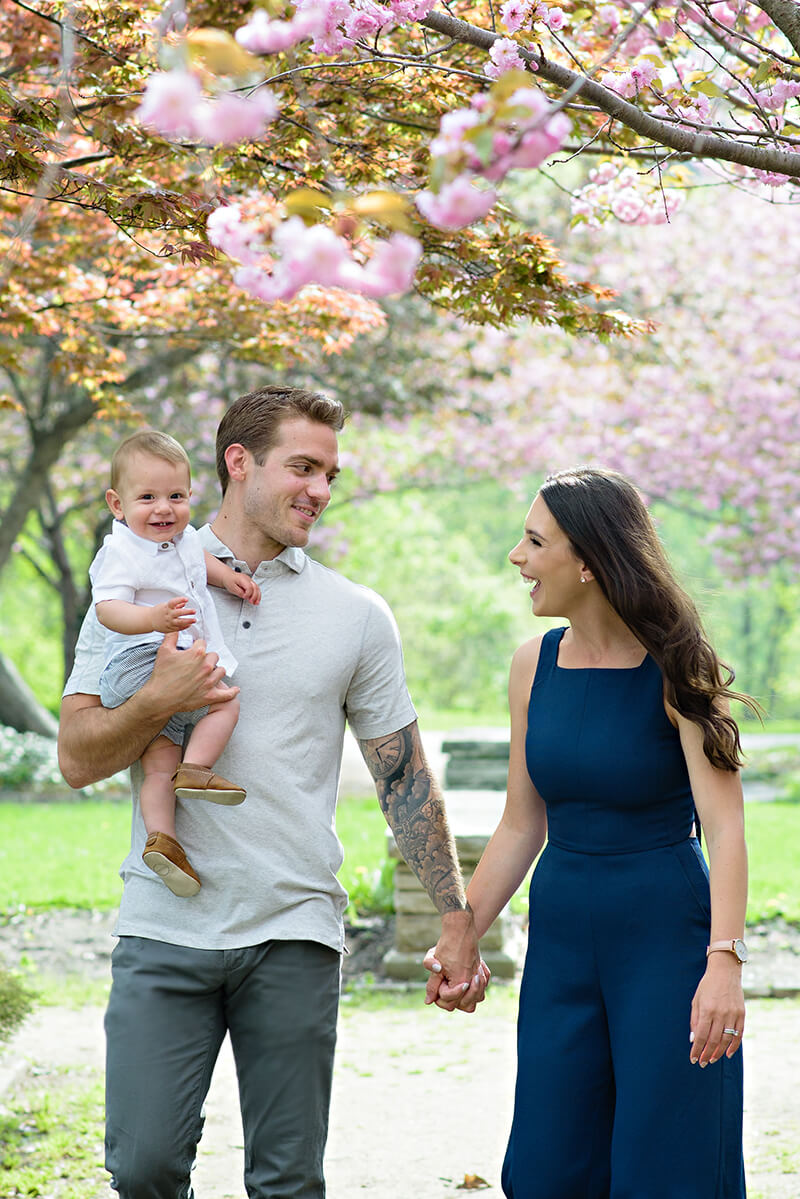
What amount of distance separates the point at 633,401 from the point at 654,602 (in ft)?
49.4

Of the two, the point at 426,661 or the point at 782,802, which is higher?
the point at 426,661

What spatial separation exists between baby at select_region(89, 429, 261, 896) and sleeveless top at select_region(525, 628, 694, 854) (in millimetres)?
748

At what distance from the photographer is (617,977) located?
2.99 meters

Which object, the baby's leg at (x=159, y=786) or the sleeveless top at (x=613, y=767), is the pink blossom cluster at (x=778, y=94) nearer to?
the sleeveless top at (x=613, y=767)

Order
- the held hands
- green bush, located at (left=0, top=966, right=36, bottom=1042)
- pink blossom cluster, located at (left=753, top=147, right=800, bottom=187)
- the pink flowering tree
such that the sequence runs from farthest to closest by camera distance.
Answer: green bush, located at (left=0, top=966, right=36, bottom=1042), pink blossom cluster, located at (left=753, top=147, right=800, bottom=187), the held hands, the pink flowering tree

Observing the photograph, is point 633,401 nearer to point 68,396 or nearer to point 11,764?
point 68,396

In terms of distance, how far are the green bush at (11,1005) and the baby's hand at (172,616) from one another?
2473 mm

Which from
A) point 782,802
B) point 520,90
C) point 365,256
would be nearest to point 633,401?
point 782,802

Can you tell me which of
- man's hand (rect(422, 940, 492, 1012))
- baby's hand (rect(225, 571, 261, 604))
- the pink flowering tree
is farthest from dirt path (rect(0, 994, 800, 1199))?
the pink flowering tree

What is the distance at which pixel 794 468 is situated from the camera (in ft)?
53.0

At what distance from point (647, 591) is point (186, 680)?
3.45 feet

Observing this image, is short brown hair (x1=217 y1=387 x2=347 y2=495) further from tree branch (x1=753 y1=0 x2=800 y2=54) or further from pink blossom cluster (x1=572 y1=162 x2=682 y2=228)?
pink blossom cluster (x1=572 y1=162 x2=682 y2=228)

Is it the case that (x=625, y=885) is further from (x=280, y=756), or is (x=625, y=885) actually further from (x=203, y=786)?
(x=203, y=786)

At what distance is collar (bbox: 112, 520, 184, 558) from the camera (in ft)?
10.2
